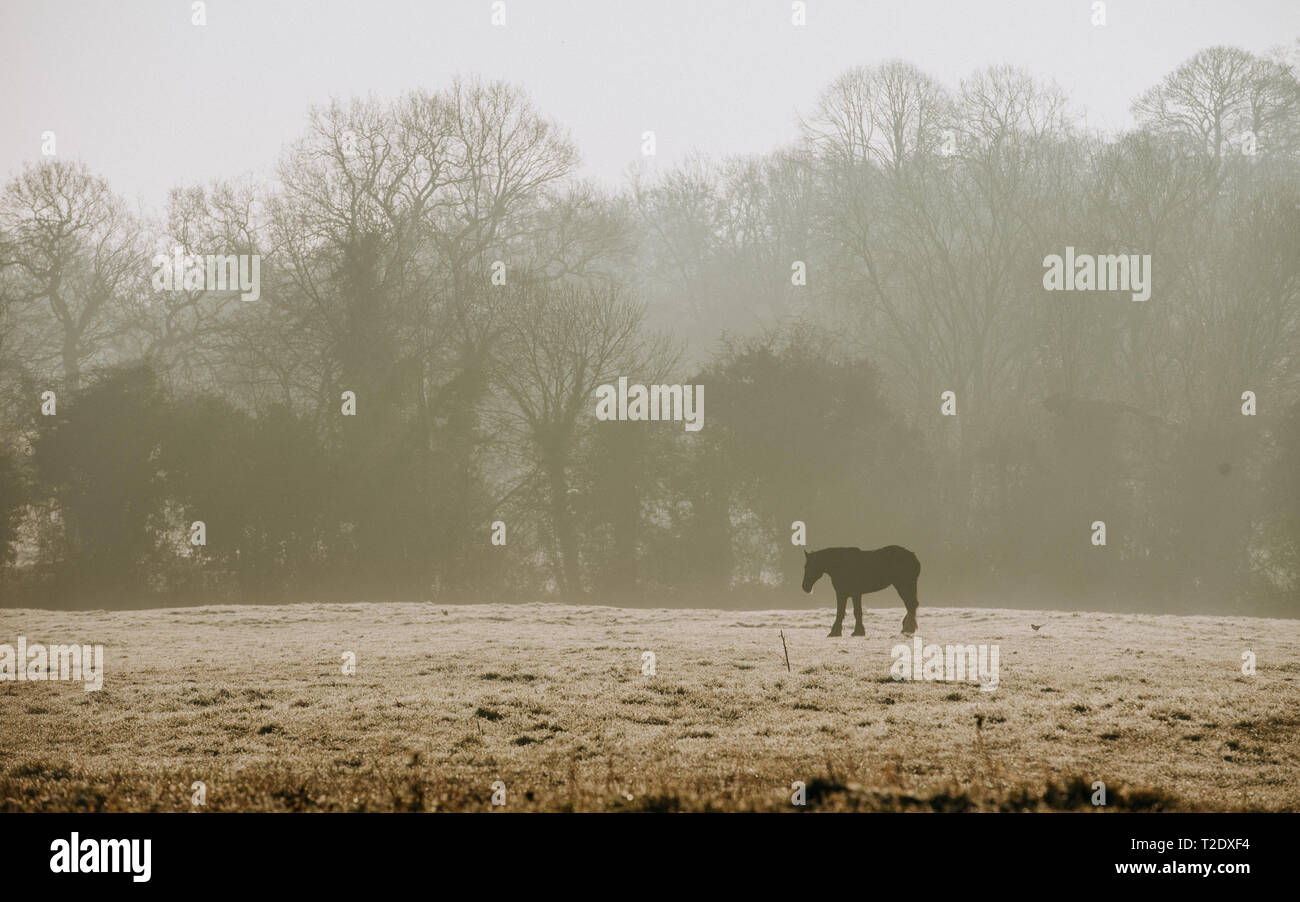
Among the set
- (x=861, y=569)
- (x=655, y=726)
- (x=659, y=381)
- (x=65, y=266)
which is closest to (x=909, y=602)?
(x=861, y=569)

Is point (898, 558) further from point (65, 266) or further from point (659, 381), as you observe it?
point (65, 266)

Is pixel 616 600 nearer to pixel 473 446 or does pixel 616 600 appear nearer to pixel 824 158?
pixel 473 446

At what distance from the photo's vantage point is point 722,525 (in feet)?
137

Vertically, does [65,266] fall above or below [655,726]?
above

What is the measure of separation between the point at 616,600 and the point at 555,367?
31.8 ft

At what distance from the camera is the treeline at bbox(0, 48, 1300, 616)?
41812 mm

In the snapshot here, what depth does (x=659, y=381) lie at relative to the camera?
44.4 metres

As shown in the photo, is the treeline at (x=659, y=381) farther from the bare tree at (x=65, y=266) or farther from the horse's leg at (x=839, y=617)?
the horse's leg at (x=839, y=617)

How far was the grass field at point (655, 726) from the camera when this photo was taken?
9.32m

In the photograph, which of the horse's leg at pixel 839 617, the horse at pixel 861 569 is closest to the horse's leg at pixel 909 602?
the horse at pixel 861 569

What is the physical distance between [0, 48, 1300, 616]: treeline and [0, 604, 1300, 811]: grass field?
19076mm

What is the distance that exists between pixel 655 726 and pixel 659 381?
31.5 m

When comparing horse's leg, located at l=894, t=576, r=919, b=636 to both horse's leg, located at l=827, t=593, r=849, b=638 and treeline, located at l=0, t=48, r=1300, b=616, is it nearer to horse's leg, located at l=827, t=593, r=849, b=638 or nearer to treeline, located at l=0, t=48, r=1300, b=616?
horse's leg, located at l=827, t=593, r=849, b=638

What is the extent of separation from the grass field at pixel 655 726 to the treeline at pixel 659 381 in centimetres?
1908
